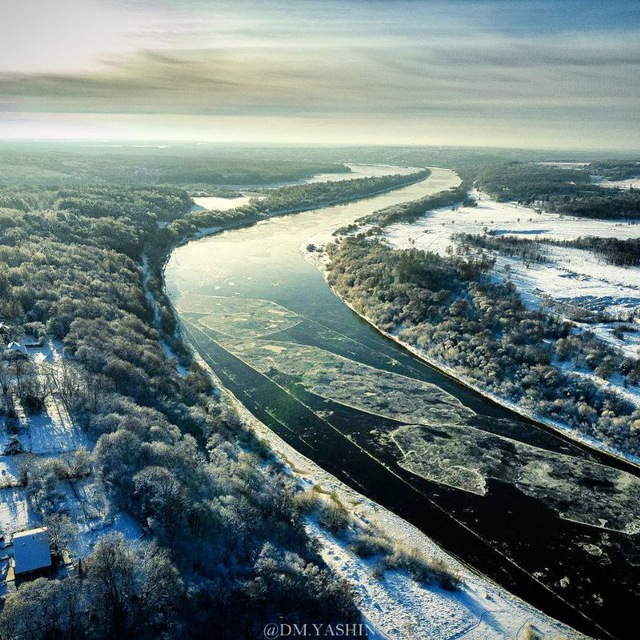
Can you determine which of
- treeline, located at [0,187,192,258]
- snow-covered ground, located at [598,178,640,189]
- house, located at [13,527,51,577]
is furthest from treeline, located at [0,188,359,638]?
snow-covered ground, located at [598,178,640,189]

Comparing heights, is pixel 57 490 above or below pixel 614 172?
below

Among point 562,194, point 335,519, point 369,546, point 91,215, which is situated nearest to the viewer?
point 369,546

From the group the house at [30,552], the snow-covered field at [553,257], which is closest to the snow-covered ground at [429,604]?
the house at [30,552]

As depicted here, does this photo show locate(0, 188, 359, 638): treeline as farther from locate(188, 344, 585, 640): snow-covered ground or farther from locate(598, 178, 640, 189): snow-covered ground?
locate(598, 178, 640, 189): snow-covered ground

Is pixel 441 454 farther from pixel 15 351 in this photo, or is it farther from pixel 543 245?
pixel 543 245

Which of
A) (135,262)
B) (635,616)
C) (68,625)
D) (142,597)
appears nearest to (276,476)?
(142,597)

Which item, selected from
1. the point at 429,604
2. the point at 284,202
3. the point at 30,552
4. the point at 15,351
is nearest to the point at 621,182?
the point at 284,202

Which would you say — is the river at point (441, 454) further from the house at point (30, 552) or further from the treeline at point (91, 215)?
the treeline at point (91, 215)
